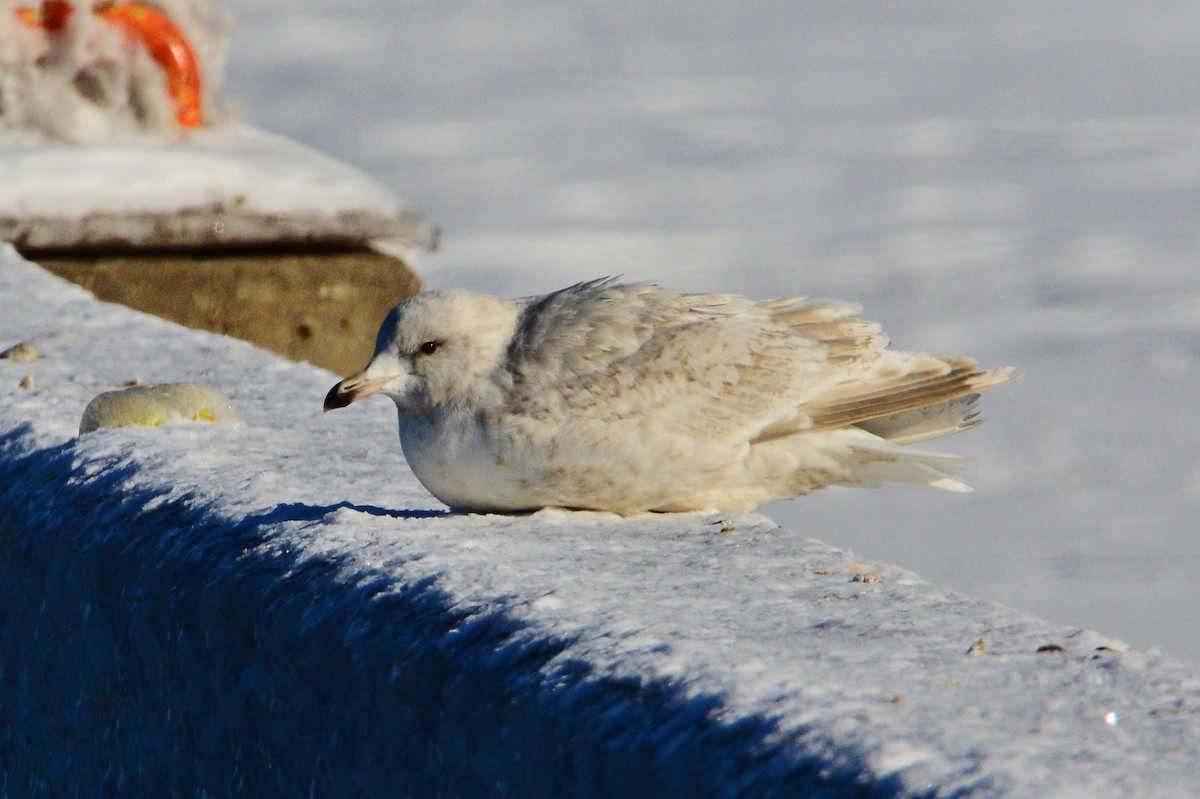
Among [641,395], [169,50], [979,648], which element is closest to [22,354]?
[641,395]

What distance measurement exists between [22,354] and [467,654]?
190cm

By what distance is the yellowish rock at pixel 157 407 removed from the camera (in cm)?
264

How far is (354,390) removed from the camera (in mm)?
2342

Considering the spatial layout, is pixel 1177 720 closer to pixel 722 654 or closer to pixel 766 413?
pixel 722 654

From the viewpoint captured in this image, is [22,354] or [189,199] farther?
[189,199]

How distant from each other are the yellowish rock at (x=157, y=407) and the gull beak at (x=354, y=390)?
47cm

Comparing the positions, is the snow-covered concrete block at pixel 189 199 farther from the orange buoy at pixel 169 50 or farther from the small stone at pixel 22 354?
the small stone at pixel 22 354

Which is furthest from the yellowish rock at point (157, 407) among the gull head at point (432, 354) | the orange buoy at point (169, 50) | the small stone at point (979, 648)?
the orange buoy at point (169, 50)

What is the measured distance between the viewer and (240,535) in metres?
2.11

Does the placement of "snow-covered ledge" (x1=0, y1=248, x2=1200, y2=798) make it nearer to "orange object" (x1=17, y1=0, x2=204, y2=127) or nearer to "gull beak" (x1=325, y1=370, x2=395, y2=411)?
"gull beak" (x1=325, y1=370, x2=395, y2=411)

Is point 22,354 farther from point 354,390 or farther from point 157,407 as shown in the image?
point 354,390

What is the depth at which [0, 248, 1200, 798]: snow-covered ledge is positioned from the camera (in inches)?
55.1

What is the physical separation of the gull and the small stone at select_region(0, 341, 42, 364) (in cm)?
117

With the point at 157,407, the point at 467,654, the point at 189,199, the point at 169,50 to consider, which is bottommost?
the point at 467,654
